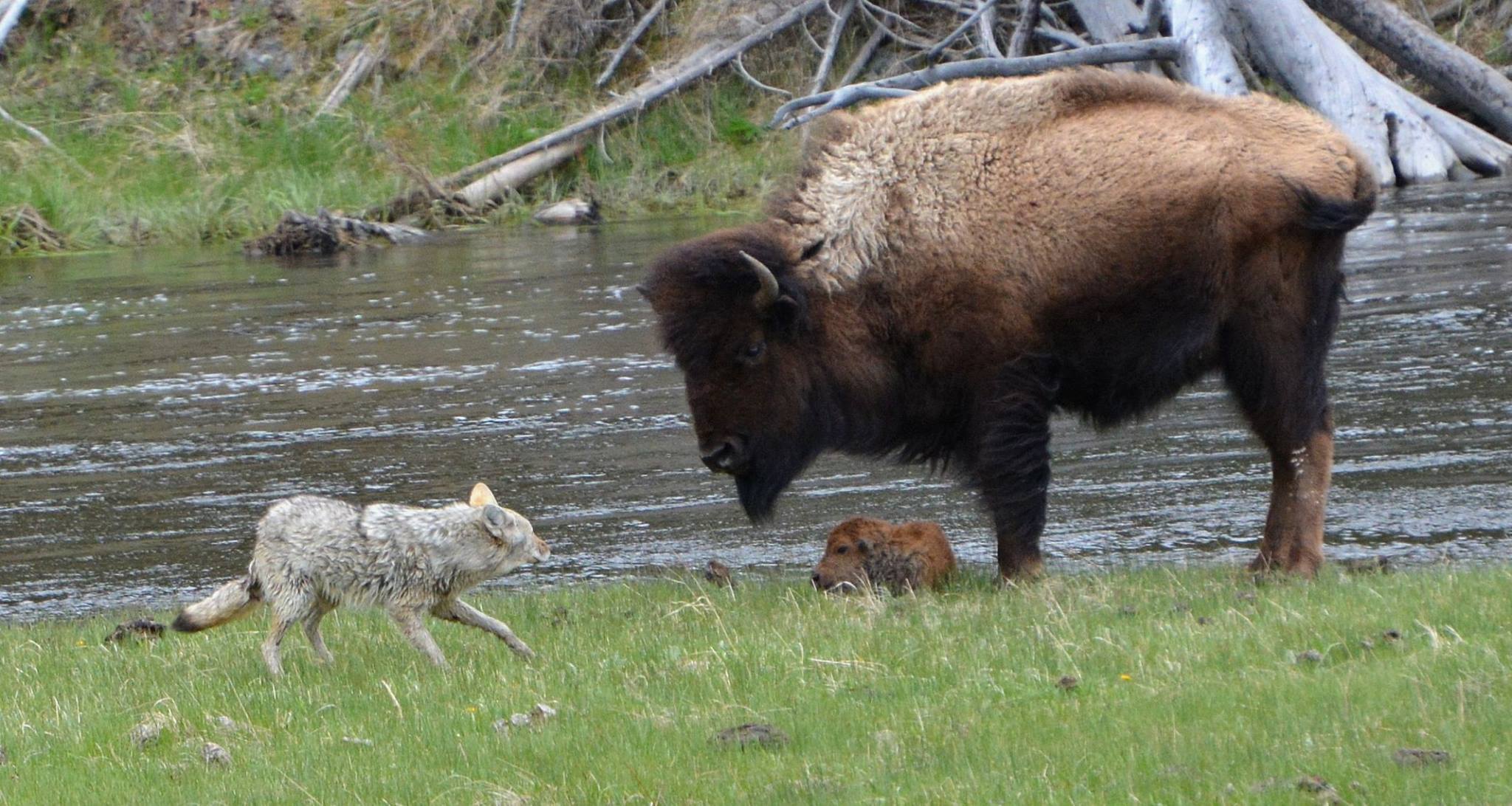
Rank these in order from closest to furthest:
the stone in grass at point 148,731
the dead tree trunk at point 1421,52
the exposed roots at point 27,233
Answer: the stone in grass at point 148,731 → the dead tree trunk at point 1421,52 → the exposed roots at point 27,233

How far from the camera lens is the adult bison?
26.3 ft

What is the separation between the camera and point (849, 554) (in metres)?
A: 8.46

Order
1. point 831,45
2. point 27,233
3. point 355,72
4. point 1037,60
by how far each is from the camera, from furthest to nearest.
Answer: point 355,72
point 27,233
point 831,45
point 1037,60

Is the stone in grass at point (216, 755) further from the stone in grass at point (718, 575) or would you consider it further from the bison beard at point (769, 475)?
Answer: the stone in grass at point (718, 575)

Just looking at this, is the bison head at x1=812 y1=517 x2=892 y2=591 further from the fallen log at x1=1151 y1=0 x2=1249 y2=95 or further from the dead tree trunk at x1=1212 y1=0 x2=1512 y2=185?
the fallen log at x1=1151 y1=0 x2=1249 y2=95

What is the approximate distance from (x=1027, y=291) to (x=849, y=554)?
57.6 inches

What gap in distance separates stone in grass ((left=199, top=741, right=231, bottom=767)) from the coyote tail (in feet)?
4.85

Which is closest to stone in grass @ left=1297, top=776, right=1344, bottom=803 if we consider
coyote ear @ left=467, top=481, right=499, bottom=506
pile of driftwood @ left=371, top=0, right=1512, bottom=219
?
coyote ear @ left=467, top=481, right=499, bottom=506

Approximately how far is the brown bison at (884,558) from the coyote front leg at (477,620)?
1.59 meters

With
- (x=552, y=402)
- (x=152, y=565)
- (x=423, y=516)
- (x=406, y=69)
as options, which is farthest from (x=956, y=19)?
(x=423, y=516)

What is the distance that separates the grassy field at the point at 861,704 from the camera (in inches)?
199

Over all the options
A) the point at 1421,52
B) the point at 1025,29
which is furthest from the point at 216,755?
the point at 1025,29

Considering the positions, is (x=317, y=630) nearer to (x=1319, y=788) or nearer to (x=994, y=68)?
(x=1319, y=788)

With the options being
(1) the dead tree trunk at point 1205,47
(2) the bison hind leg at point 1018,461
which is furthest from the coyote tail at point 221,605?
(1) the dead tree trunk at point 1205,47
